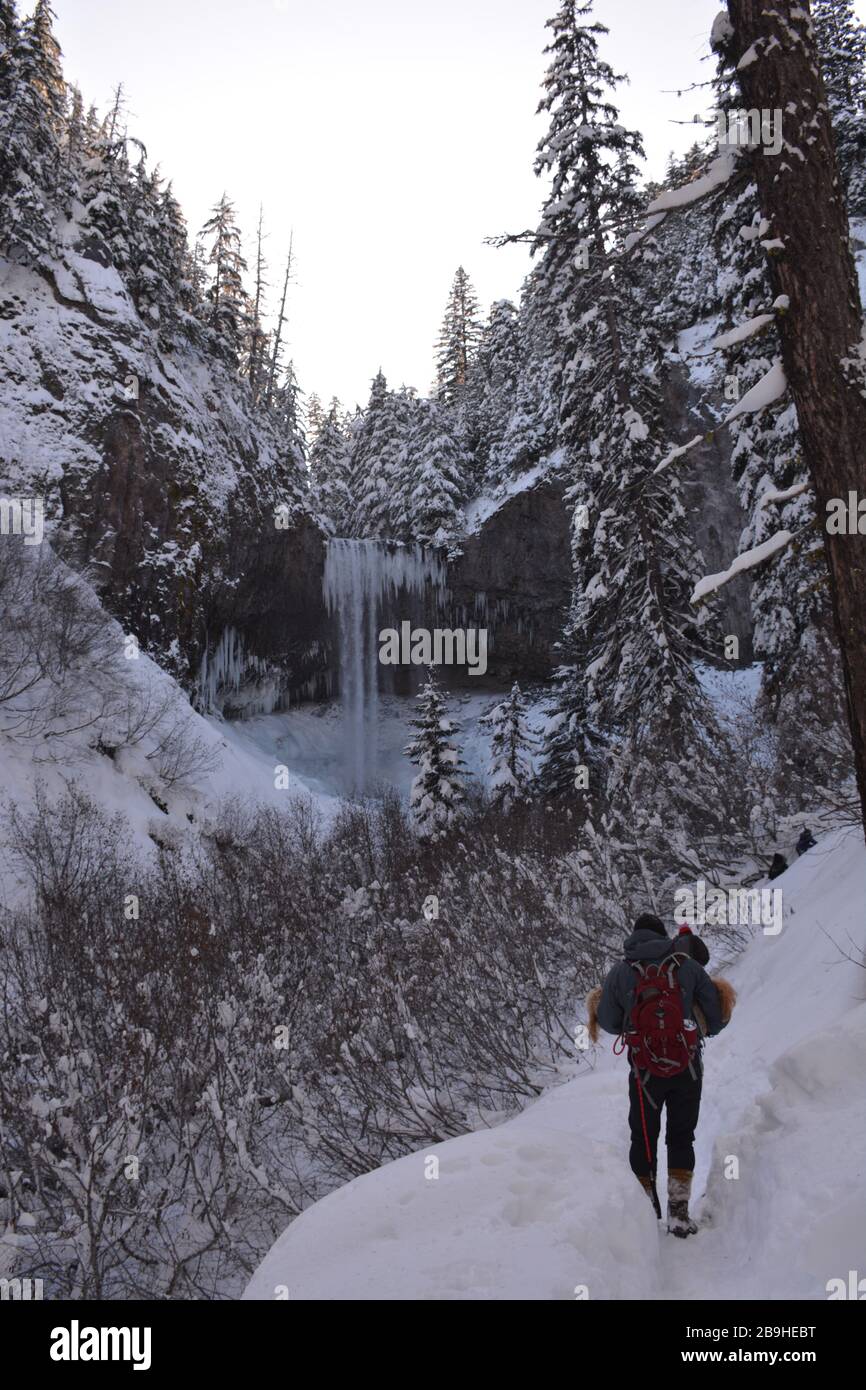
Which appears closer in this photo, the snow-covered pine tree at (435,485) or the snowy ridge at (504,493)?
the snowy ridge at (504,493)

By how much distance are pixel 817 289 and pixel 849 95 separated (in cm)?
2551

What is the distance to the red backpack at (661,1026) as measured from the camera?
4.10 meters

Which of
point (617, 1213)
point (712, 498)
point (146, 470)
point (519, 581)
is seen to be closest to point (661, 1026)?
point (617, 1213)

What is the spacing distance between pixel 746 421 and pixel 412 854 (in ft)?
46.8

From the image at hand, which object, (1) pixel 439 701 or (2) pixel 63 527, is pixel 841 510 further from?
(2) pixel 63 527

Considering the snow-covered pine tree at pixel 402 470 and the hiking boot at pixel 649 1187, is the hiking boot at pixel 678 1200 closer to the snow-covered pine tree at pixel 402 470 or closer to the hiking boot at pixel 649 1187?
the hiking boot at pixel 649 1187

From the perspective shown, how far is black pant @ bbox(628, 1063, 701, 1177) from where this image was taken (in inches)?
165

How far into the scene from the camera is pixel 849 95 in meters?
22.0

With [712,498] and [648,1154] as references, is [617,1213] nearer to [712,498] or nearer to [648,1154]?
[648,1154]

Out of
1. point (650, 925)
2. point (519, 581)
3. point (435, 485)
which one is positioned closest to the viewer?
point (650, 925)

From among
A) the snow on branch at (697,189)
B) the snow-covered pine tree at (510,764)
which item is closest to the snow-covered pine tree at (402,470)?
the snow-covered pine tree at (510,764)

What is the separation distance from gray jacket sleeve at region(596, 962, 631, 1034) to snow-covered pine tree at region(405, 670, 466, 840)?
63.9ft

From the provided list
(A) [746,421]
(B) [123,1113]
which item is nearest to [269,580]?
(A) [746,421]

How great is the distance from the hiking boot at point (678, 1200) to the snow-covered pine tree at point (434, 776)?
770 inches
